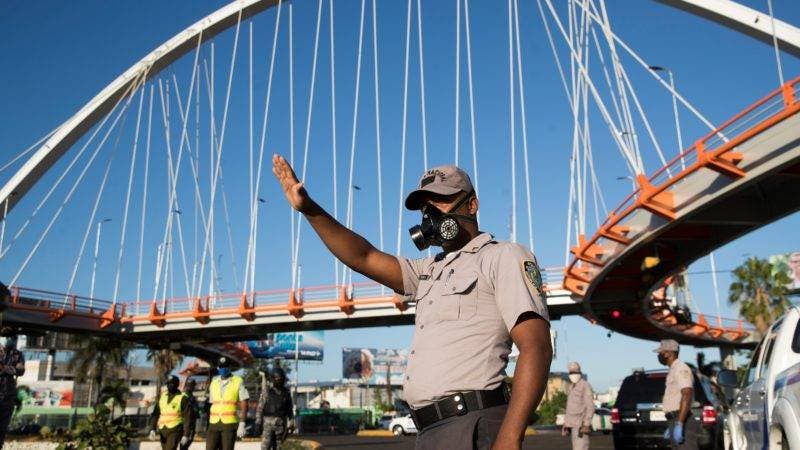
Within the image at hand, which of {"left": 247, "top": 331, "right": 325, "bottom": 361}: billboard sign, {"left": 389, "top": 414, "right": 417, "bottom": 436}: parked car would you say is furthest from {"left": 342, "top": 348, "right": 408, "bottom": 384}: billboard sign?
{"left": 389, "top": 414, "right": 417, "bottom": 436}: parked car

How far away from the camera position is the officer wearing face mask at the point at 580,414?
9289 millimetres

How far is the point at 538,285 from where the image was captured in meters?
2.51

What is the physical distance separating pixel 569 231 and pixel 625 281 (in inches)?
143

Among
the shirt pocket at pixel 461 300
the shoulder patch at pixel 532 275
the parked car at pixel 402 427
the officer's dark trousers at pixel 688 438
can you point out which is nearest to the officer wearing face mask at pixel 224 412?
the officer's dark trousers at pixel 688 438

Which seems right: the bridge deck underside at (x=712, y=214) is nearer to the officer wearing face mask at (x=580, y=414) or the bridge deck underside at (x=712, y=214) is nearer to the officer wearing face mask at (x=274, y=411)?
the officer wearing face mask at (x=580, y=414)

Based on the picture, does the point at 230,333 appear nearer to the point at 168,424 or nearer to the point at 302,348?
the point at 168,424

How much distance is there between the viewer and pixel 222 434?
384 inches

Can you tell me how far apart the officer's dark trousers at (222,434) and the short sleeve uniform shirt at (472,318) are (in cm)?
773

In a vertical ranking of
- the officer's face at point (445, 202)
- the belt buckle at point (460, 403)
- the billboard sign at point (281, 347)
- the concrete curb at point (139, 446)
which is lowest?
the concrete curb at point (139, 446)

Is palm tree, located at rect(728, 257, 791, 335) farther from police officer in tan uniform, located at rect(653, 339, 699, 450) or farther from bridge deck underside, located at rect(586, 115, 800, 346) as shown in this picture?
police officer in tan uniform, located at rect(653, 339, 699, 450)

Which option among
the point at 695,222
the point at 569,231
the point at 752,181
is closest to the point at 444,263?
the point at 752,181

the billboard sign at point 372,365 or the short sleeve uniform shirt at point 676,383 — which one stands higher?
the billboard sign at point 372,365

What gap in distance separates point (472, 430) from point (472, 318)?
1.31 feet

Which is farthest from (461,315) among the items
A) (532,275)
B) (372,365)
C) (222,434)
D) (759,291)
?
(372,365)
